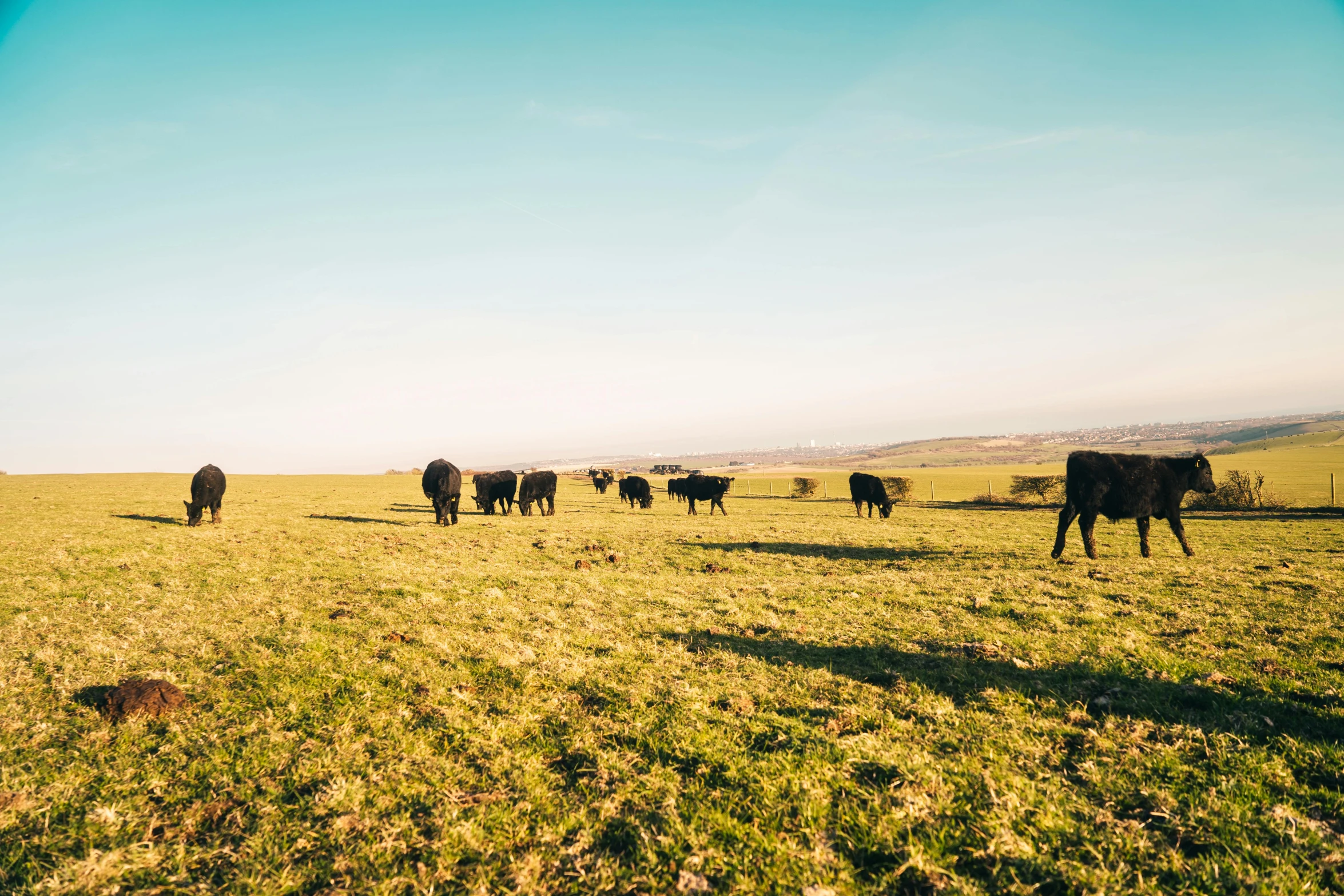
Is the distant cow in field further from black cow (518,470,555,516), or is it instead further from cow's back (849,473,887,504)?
cow's back (849,473,887,504)

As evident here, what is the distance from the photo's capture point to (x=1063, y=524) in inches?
594

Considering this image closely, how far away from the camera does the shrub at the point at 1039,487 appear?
4012cm

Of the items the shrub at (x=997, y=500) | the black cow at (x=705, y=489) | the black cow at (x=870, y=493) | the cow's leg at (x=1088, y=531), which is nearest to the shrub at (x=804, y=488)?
the shrub at (x=997, y=500)

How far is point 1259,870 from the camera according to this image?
3467mm

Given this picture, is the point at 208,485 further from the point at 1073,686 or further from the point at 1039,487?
the point at 1039,487

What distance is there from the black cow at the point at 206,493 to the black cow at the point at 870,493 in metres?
28.6

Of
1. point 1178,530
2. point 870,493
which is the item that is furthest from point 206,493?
point 1178,530

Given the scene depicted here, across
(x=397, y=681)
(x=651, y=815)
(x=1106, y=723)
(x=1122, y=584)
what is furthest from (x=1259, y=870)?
(x=1122, y=584)

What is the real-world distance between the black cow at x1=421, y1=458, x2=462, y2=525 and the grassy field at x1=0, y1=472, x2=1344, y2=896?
11.2 meters

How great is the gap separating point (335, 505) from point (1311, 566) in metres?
39.6

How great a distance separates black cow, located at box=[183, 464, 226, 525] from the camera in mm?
20844

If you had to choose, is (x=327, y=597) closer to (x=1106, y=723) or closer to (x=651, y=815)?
(x=651, y=815)

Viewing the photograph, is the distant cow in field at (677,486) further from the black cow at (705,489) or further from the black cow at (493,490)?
the black cow at (493,490)

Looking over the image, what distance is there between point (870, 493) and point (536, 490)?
18.5 m
